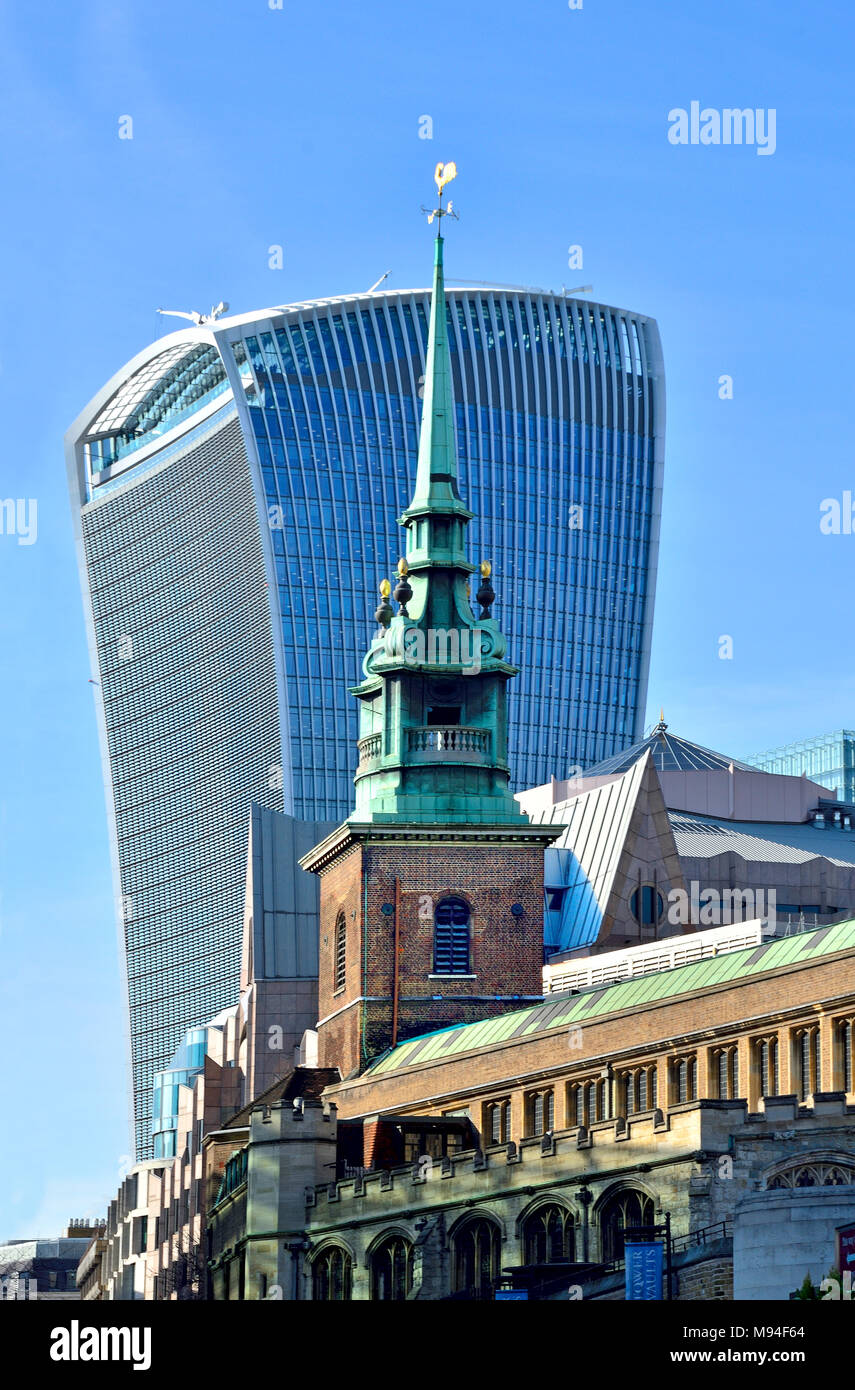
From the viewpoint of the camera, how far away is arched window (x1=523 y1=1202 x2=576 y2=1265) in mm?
84125

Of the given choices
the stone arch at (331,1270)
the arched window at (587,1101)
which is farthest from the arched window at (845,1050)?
the stone arch at (331,1270)

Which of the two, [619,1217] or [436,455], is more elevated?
[436,455]

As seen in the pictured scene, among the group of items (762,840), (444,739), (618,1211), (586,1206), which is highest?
(444,739)

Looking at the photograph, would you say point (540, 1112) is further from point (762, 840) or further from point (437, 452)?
point (762, 840)

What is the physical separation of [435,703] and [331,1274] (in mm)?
34228

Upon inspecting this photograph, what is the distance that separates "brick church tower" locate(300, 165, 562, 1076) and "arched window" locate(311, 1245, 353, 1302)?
74.2 ft

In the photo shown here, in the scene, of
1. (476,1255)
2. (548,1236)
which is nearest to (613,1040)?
(476,1255)

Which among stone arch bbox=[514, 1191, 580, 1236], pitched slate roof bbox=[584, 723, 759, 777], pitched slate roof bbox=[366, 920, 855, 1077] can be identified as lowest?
stone arch bbox=[514, 1191, 580, 1236]

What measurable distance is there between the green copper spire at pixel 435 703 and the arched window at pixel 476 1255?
1294 inches

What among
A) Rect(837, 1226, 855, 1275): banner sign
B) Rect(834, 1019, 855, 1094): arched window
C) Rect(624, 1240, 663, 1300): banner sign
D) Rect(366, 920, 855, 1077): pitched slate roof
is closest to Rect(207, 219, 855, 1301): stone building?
Rect(834, 1019, 855, 1094): arched window

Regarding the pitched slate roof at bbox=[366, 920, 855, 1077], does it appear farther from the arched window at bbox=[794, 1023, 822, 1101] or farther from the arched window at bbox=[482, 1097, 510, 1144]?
the arched window at bbox=[482, 1097, 510, 1144]

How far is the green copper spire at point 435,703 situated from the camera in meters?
121

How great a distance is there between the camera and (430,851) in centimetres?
12000
